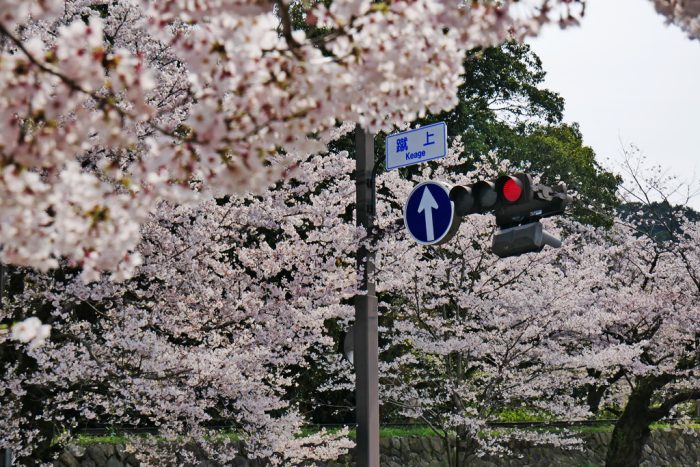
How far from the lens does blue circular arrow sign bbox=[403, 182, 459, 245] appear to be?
8.37 m

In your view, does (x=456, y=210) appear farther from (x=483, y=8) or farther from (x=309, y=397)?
(x=309, y=397)

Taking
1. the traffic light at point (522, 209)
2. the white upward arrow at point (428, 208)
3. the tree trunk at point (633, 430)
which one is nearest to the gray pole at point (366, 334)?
the white upward arrow at point (428, 208)

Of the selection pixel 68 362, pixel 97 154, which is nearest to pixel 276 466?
pixel 68 362

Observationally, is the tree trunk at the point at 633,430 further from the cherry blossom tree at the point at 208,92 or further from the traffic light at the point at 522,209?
the cherry blossom tree at the point at 208,92

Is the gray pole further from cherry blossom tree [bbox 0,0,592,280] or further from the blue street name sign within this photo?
cherry blossom tree [bbox 0,0,592,280]

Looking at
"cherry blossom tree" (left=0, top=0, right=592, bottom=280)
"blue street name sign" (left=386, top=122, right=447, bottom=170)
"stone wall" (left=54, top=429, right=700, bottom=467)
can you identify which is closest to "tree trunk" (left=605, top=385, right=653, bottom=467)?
"stone wall" (left=54, top=429, right=700, bottom=467)

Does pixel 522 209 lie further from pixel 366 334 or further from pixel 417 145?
pixel 366 334

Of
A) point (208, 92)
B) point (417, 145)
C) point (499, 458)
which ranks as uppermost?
point (417, 145)

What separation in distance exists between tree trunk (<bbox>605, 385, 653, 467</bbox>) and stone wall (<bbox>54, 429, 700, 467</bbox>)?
2.07 m

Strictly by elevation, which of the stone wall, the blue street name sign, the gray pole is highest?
the blue street name sign

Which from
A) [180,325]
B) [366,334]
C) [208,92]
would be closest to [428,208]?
[366,334]

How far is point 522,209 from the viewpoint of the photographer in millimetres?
7434

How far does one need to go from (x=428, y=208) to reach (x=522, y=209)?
136 centimetres

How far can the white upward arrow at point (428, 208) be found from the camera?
852 cm
